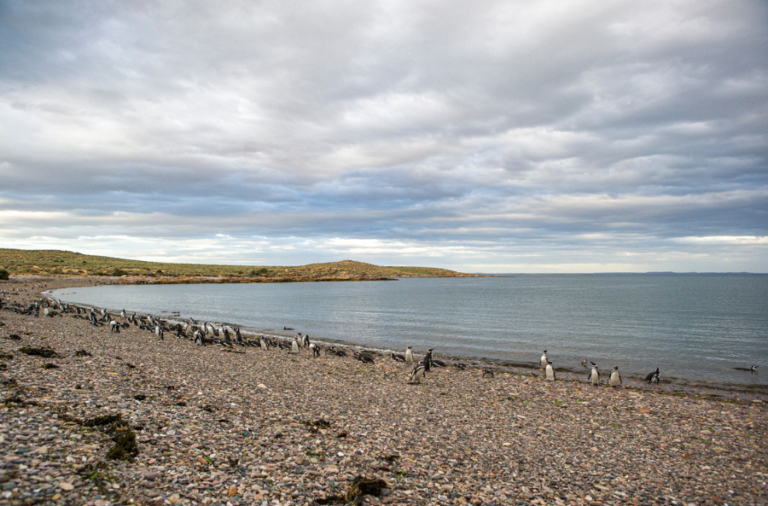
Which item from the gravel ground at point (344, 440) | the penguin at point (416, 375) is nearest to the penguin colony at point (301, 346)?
the penguin at point (416, 375)

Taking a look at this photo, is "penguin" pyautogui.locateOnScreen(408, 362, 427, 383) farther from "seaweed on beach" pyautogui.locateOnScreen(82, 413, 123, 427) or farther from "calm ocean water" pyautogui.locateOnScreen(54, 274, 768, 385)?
"seaweed on beach" pyautogui.locateOnScreen(82, 413, 123, 427)

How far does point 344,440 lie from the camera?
33.2ft

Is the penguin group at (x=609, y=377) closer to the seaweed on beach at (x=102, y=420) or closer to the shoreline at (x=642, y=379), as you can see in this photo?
the shoreline at (x=642, y=379)

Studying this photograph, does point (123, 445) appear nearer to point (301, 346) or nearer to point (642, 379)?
point (301, 346)

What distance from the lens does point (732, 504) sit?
8625 mm

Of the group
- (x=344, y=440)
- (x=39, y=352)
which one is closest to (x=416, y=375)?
(x=344, y=440)

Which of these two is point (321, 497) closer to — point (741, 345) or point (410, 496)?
point (410, 496)

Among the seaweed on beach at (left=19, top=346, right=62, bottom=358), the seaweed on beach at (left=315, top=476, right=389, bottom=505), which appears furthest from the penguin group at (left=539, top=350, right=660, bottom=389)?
the seaweed on beach at (left=19, top=346, right=62, bottom=358)

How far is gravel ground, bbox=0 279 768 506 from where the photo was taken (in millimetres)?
6883

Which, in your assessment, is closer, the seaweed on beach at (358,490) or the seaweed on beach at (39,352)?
the seaweed on beach at (358,490)

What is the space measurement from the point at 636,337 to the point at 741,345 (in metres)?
7.24

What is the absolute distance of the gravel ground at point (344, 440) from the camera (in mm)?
6883

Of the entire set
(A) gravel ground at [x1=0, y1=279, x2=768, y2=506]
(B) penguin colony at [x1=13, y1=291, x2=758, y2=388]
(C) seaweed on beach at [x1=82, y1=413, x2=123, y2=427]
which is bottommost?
(B) penguin colony at [x1=13, y1=291, x2=758, y2=388]

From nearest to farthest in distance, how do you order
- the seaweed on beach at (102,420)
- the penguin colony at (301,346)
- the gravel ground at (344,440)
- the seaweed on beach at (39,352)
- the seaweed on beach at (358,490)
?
the gravel ground at (344,440), the seaweed on beach at (358,490), the seaweed on beach at (102,420), the seaweed on beach at (39,352), the penguin colony at (301,346)
